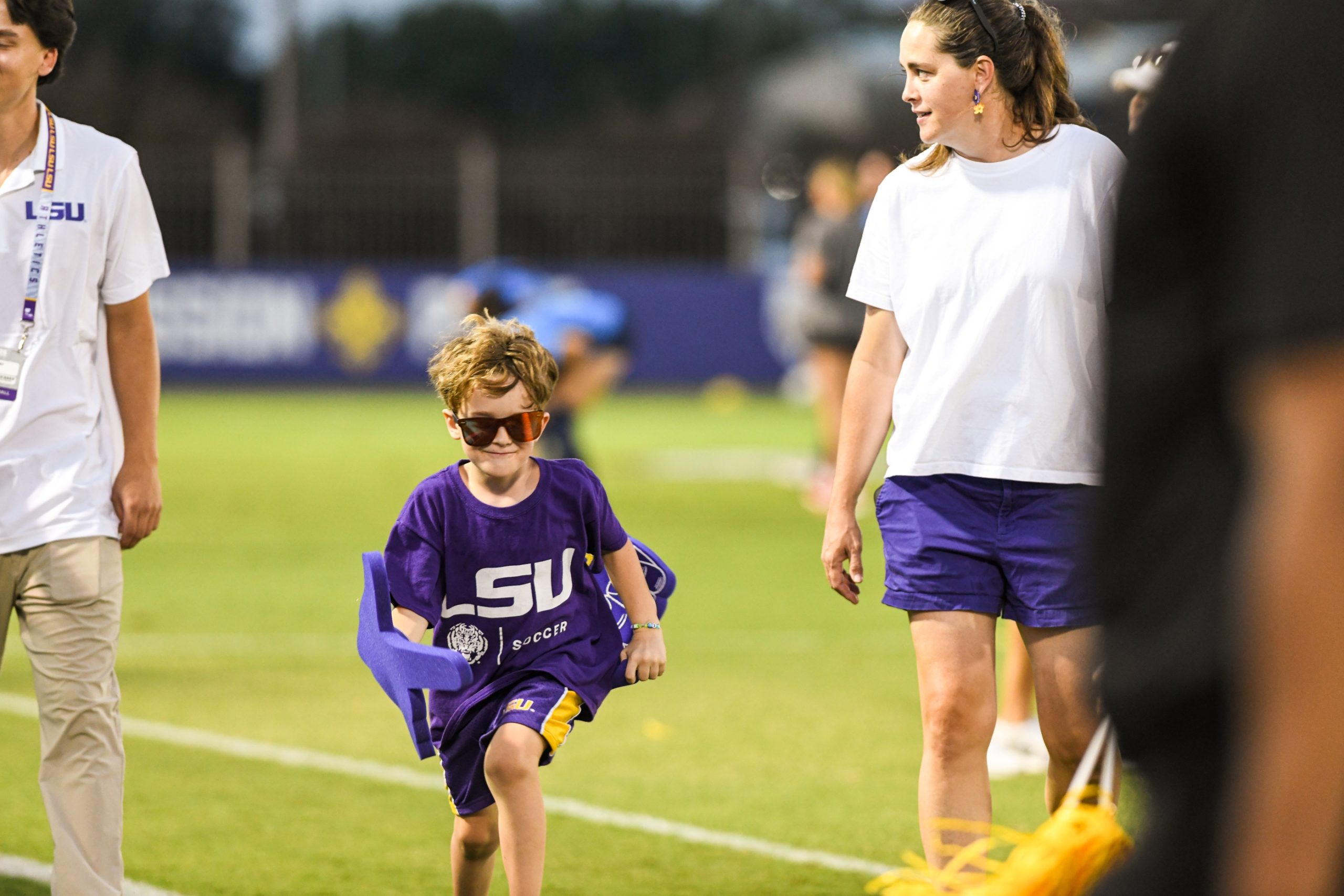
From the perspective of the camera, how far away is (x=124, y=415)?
420 centimetres

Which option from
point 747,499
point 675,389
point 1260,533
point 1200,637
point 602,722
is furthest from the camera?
point 675,389

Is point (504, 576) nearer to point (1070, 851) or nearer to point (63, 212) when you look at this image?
point (63, 212)

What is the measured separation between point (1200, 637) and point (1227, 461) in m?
0.15

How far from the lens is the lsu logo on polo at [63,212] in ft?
13.0

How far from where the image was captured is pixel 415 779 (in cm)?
610

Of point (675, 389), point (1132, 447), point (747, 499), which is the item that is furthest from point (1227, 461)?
point (675, 389)

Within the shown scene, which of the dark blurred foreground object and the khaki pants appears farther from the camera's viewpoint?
the khaki pants

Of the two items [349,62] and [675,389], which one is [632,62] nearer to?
[349,62]

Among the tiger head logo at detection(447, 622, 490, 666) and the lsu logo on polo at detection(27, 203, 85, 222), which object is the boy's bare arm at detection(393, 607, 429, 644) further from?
the lsu logo on polo at detection(27, 203, 85, 222)

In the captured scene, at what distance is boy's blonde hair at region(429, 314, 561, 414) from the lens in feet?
13.4

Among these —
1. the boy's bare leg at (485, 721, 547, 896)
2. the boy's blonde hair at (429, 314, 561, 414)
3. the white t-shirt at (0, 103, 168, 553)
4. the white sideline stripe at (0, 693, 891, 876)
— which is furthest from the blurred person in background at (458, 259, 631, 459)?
the boy's bare leg at (485, 721, 547, 896)

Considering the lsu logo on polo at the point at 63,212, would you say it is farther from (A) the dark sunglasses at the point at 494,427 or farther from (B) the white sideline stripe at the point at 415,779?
(B) the white sideline stripe at the point at 415,779

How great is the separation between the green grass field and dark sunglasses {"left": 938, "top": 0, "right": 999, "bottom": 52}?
1799 millimetres

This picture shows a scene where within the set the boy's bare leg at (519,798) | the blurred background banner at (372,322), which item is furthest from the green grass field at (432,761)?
the blurred background banner at (372,322)
